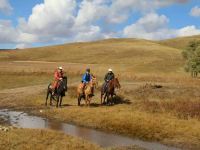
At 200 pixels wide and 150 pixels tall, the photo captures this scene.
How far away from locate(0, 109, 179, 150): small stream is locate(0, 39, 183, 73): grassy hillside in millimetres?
59540

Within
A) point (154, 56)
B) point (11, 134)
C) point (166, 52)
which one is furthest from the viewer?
point (166, 52)

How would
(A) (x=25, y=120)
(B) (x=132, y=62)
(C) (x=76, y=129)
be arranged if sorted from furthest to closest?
1. (B) (x=132, y=62)
2. (A) (x=25, y=120)
3. (C) (x=76, y=129)

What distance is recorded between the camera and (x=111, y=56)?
12006 centimetres

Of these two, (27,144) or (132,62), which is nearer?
(27,144)

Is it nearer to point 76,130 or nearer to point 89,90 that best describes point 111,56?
point 89,90

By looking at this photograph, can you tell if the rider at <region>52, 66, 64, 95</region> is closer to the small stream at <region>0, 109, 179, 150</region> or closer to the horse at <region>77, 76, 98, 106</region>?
the horse at <region>77, 76, 98, 106</region>

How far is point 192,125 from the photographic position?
24203 mm

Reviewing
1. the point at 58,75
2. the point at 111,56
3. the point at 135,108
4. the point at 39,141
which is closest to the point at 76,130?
the point at 135,108

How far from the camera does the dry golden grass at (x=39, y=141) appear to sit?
18016 mm

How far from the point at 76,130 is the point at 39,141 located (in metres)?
6.95

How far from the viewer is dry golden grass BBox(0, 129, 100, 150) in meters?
18.0

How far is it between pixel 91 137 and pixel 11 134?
16.1ft

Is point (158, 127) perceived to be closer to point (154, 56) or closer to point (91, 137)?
point (91, 137)

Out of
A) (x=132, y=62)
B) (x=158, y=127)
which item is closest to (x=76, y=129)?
(x=158, y=127)
